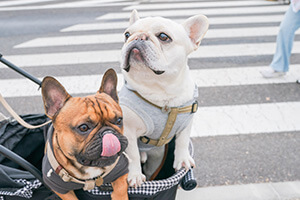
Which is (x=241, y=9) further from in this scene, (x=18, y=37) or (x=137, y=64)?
(x=137, y=64)

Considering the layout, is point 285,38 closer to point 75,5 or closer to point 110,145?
point 110,145

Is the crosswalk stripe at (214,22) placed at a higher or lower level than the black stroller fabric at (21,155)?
lower

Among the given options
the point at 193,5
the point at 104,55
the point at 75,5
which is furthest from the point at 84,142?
the point at 75,5

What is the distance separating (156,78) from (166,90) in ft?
0.42

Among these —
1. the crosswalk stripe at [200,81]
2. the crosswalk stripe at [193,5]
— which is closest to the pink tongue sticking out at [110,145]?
the crosswalk stripe at [200,81]

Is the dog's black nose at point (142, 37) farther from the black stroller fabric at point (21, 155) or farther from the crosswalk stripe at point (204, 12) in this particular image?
Answer: the crosswalk stripe at point (204, 12)

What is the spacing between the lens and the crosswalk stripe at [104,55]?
519 centimetres

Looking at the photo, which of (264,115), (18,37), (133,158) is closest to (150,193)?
(133,158)

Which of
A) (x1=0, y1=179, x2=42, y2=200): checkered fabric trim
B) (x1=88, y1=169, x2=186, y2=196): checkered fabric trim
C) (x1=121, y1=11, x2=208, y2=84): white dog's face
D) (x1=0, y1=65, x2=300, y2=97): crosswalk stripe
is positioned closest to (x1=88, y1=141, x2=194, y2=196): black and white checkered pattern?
(x1=88, y1=169, x2=186, y2=196): checkered fabric trim

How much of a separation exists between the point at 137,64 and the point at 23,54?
4.54 metres

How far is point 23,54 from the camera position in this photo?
553 cm

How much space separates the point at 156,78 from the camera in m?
1.71

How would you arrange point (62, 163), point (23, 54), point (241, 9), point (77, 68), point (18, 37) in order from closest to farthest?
point (62, 163), point (77, 68), point (23, 54), point (18, 37), point (241, 9)

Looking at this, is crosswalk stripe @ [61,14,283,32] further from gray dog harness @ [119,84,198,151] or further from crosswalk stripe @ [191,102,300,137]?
gray dog harness @ [119,84,198,151]
